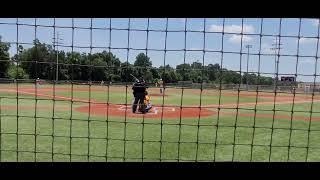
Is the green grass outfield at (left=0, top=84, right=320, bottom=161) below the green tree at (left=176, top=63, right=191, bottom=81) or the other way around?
below

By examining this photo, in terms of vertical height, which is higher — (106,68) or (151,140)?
(106,68)

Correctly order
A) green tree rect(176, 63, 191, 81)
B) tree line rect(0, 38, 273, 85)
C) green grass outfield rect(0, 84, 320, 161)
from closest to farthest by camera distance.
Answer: green tree rect(176, 63, 191, 81), tree line rect(0, 38, 273, 85), green grass outfield rect(0, 84, 320, 161)

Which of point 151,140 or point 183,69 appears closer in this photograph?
point 183,69

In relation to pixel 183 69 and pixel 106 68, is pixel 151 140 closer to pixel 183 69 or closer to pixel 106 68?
pixel 106 68

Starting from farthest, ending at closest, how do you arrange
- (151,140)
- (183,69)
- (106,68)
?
(151,140)
(106,68)
(183,69)

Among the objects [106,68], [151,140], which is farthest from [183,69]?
[151,140]

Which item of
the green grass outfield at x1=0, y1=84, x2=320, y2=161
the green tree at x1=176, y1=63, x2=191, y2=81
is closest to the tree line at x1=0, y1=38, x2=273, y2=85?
the green tree at x1=176, y1=63, x2=191, y2=81

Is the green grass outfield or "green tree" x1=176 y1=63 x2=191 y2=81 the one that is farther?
the green grass outfield

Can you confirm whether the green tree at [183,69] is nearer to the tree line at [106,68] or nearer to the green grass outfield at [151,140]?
the tree line at [106,68]

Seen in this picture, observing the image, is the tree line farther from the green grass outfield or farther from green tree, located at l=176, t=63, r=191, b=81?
the green grass outfield

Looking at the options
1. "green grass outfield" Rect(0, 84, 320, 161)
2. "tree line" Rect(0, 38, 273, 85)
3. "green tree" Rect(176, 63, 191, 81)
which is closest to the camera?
"green tree" Rect(176, 63, 191, 81)

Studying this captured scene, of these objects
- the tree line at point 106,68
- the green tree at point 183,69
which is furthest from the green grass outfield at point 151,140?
the green tree at point 183,69

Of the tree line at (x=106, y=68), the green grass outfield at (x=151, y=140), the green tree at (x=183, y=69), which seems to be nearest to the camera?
the green tree at (x=183, y=69)
